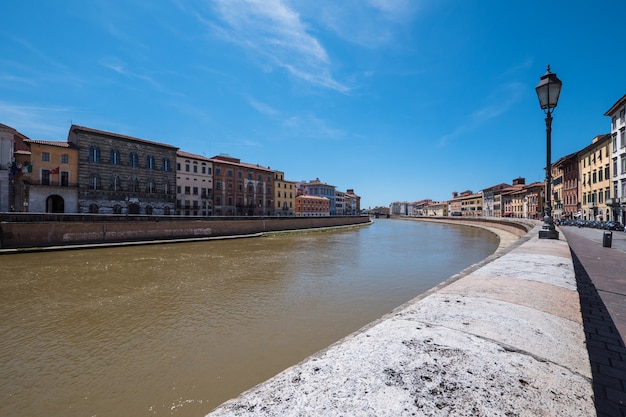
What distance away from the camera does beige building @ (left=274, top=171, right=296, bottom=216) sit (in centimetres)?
6262

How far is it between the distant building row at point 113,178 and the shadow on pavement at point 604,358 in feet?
125

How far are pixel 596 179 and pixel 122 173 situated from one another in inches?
2367

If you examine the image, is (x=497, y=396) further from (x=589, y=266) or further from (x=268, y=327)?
(x=589, y=266)

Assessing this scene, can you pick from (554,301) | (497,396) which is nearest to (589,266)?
(554,301)

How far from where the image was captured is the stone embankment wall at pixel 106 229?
62.7 ft

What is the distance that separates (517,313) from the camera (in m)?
2.81

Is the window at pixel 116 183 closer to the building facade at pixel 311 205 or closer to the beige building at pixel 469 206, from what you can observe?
the building facade at pixel 311 205

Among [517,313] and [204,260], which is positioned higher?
[517,313]

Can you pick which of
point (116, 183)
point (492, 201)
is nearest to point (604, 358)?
point (116, 183)

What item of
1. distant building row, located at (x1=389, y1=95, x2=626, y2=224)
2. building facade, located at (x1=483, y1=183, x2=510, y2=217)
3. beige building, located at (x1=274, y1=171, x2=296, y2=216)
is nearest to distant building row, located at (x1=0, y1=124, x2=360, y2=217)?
beige building, located at (x1=274, y1=171, x2=296, y2=216)

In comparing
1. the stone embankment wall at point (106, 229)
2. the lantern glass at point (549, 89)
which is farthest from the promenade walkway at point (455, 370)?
the stone embankment wall at point (106, 229)

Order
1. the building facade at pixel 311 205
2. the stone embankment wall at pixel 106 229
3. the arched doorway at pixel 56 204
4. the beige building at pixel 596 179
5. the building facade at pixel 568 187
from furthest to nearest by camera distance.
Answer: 1. the building facade at pixel 311 205
2. the building facade at pixel 568 187
3. the beige building at pixel 596 179
4. the arched doorway at pixel 56 204
5. the stone embankment wall at pixel 106 229

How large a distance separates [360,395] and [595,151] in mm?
52731

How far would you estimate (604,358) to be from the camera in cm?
293
